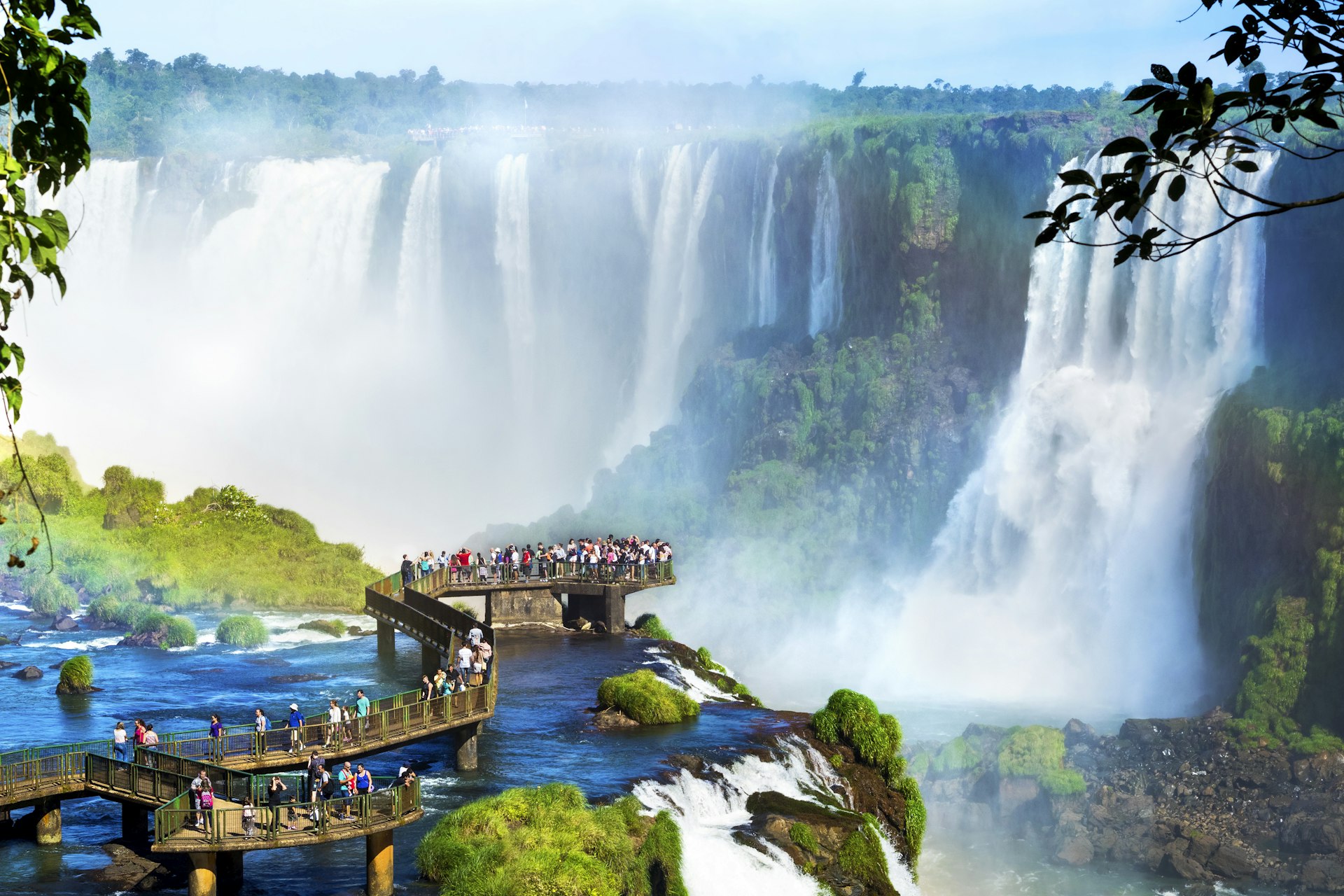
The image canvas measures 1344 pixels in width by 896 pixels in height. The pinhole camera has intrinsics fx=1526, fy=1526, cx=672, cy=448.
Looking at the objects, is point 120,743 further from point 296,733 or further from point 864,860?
point 864,860

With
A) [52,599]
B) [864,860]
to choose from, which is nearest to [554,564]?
[52,599]

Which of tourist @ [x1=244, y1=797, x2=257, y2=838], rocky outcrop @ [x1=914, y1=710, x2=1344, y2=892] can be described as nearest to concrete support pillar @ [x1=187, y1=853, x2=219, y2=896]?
tourist @ [x1=244, y1=797, x2=257, y2=838]

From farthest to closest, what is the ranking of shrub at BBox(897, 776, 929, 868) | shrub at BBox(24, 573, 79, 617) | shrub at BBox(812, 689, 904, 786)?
shrub at BBox(24, 573, 79, 617)
shrub at BBox(812, 689, 904, 786)
shrub at BBox(897, 776, 929, 868)

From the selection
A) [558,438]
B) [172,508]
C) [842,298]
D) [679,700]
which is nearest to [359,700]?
[679,700]

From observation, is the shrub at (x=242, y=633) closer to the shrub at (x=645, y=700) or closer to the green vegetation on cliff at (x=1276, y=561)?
the shrub at (x=645, y=700)

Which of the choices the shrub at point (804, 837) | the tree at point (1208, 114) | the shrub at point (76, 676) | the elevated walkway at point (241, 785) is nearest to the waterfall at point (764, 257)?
the shrub at point (76, 676)

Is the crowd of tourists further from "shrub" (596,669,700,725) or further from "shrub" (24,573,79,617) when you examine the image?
"shrub" (24,573,79,617)
